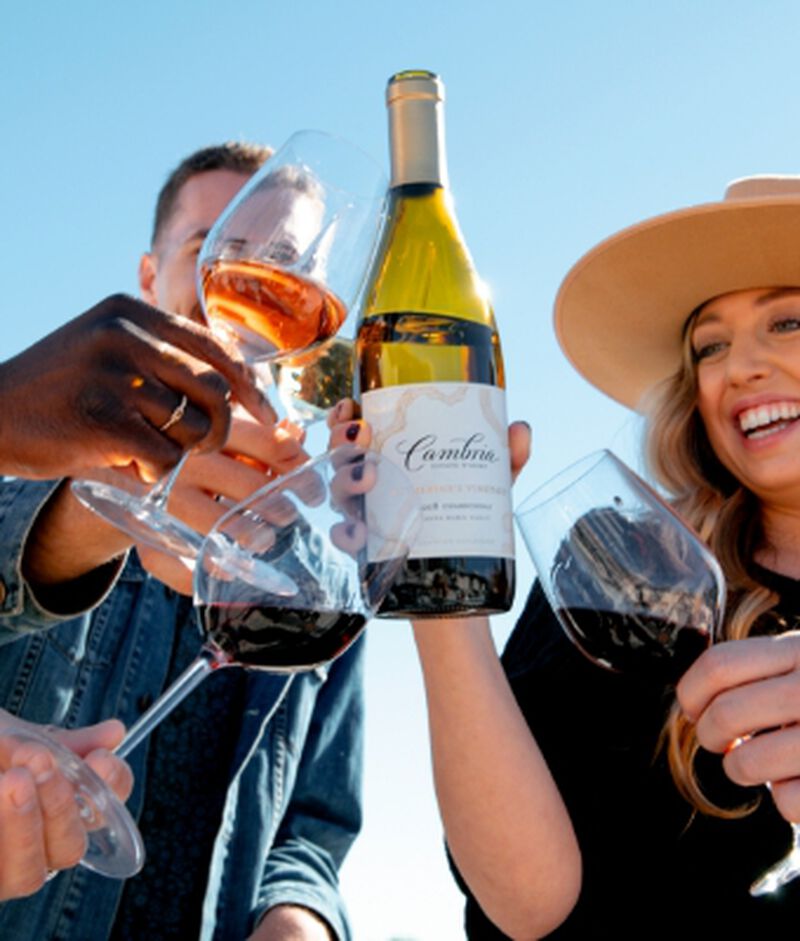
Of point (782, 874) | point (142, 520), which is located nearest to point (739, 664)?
point (782, 874)

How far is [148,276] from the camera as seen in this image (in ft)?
9.38

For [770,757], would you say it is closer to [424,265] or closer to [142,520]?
[142,520]

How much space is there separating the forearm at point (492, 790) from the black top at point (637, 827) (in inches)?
3.6

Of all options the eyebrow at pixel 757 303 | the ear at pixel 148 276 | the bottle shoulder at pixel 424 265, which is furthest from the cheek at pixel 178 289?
the eyebrow at pixel 757 303

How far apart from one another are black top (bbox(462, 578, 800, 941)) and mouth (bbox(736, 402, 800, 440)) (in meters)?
0.40

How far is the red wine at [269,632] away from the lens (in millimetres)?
1324

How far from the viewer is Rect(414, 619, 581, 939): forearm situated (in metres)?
2.01

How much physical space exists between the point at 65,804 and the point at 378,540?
1.51 feet

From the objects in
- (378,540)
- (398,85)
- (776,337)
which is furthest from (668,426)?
(378,540)

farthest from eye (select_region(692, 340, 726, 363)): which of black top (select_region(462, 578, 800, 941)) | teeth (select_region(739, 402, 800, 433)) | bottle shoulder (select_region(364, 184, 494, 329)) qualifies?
bottle shoulder (select_region(364, 184, 494, 329))

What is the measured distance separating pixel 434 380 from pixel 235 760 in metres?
1.07

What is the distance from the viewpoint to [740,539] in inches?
107

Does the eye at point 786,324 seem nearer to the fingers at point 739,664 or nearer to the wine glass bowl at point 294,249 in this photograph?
the wine glass bowl at point 294,249

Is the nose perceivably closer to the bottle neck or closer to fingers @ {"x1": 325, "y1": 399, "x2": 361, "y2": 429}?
the bottle neck
